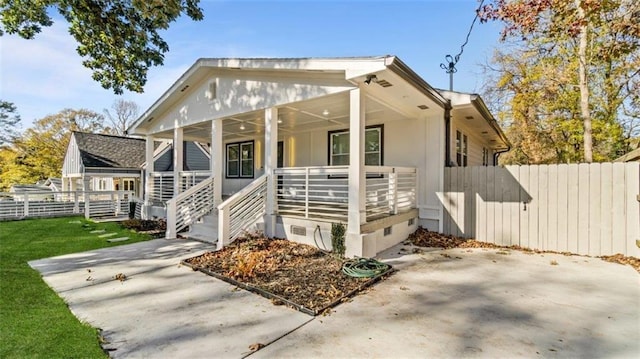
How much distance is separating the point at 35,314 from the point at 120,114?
40.6 m

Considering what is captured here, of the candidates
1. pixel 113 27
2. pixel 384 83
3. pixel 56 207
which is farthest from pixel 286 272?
pixel 56 207

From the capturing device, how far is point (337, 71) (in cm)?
552

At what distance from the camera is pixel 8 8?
7527mm

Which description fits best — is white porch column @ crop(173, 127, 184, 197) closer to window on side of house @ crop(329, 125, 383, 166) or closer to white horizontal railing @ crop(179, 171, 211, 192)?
white horizontal railing @ crop(179, 171, 211, 192)

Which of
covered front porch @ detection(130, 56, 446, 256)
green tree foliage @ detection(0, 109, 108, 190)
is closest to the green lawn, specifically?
covered front porch @ detection(130, 56, 446, 256)

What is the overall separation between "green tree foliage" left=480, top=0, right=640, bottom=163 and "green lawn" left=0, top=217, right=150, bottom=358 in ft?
33.4

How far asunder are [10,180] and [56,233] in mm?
22996

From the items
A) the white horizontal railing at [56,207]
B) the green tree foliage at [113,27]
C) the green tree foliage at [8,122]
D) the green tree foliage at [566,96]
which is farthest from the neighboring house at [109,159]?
the green tree foliage at [566,96]

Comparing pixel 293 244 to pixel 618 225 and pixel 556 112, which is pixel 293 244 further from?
pixel 556 112

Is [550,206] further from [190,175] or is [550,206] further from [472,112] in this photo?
[190,175]

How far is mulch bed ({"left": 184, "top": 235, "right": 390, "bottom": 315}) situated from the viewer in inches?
151

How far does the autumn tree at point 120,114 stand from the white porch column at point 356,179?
3842 centimetres

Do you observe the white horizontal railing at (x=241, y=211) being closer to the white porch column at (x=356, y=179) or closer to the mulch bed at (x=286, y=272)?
the mulch bed at (x=286, y=272)

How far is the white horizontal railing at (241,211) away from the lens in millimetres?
6250
